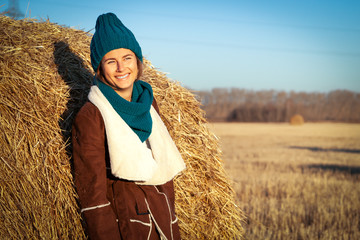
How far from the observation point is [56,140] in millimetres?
2545

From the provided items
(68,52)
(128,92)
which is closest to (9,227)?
(128,92)

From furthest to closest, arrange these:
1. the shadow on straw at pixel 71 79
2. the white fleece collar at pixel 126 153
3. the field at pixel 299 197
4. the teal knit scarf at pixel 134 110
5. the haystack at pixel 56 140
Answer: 1. the field at pixel 299 197
2. the shadow on straw at pixel 71 79
3. the haystack at pixel 56 140
4. the teal knit scarf at pixel 134 110
5. the white fleece collar at pixel 126 153

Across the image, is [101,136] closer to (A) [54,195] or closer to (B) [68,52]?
(A) [54,195]

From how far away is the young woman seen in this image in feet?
6.41

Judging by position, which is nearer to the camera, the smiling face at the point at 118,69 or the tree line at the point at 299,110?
the smiling face at the point at 118,69

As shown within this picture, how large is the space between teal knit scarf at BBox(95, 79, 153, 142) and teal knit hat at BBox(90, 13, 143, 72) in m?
0.22

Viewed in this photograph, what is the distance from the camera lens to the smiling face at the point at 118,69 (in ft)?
7.45

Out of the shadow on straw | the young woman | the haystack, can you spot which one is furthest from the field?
the shadow on straw

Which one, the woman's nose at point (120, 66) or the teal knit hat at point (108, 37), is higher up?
the teal knit hat at point (108, 37)

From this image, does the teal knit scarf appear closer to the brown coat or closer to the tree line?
the brown coat

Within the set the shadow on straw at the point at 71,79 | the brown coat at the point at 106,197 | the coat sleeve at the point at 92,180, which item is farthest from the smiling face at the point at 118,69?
the shadow on straw at the point at 71,79

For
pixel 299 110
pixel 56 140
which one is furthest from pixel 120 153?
pixel 299 110

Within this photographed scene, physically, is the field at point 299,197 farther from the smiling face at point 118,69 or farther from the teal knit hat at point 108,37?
the teal knit hat at point 108,37

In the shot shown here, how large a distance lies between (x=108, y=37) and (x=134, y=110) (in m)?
0.54
